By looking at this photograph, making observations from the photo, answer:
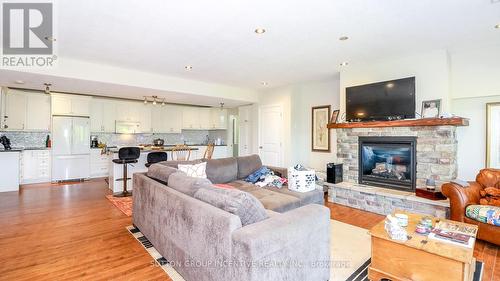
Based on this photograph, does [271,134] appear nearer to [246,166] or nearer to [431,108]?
[246,166]

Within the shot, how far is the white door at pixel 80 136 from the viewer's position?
631cm

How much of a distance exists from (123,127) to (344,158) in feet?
20.6

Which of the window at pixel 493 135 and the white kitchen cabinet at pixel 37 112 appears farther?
the white kitchen cabinet at pixel 37 112

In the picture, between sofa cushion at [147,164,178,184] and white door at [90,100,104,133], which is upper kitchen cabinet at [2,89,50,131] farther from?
sofa cushion at [147,164,178,184]

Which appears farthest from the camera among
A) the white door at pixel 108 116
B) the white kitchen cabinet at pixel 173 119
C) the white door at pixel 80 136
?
the white kitchen cabinet at pixel 173 119

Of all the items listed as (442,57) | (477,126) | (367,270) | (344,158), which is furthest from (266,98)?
(367,270)

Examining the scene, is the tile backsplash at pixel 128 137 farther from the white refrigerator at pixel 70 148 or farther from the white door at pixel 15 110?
the white refrigerator at pixel 70 148

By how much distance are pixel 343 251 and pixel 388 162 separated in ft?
7.43

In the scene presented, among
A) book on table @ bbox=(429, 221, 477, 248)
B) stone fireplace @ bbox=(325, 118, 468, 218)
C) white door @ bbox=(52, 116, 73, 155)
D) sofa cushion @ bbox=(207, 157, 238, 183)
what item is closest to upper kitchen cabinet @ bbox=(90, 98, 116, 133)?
white door @ bbox=(52, 116, 73, 155)

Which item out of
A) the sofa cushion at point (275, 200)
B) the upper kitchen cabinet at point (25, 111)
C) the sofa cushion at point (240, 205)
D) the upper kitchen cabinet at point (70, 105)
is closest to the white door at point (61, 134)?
the upper kitchen cabinet at point (70, 105)

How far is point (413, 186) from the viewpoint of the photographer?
3822 millimetres

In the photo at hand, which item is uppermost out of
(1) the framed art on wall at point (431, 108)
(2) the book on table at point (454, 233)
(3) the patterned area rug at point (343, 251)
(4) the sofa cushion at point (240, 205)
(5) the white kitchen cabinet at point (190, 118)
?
(5) the white kitchen cabinet at point (190, 118)

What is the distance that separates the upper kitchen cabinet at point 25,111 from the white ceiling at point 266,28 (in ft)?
10.5

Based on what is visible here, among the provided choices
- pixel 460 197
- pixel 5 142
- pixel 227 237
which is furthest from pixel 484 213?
pixel 5 142
